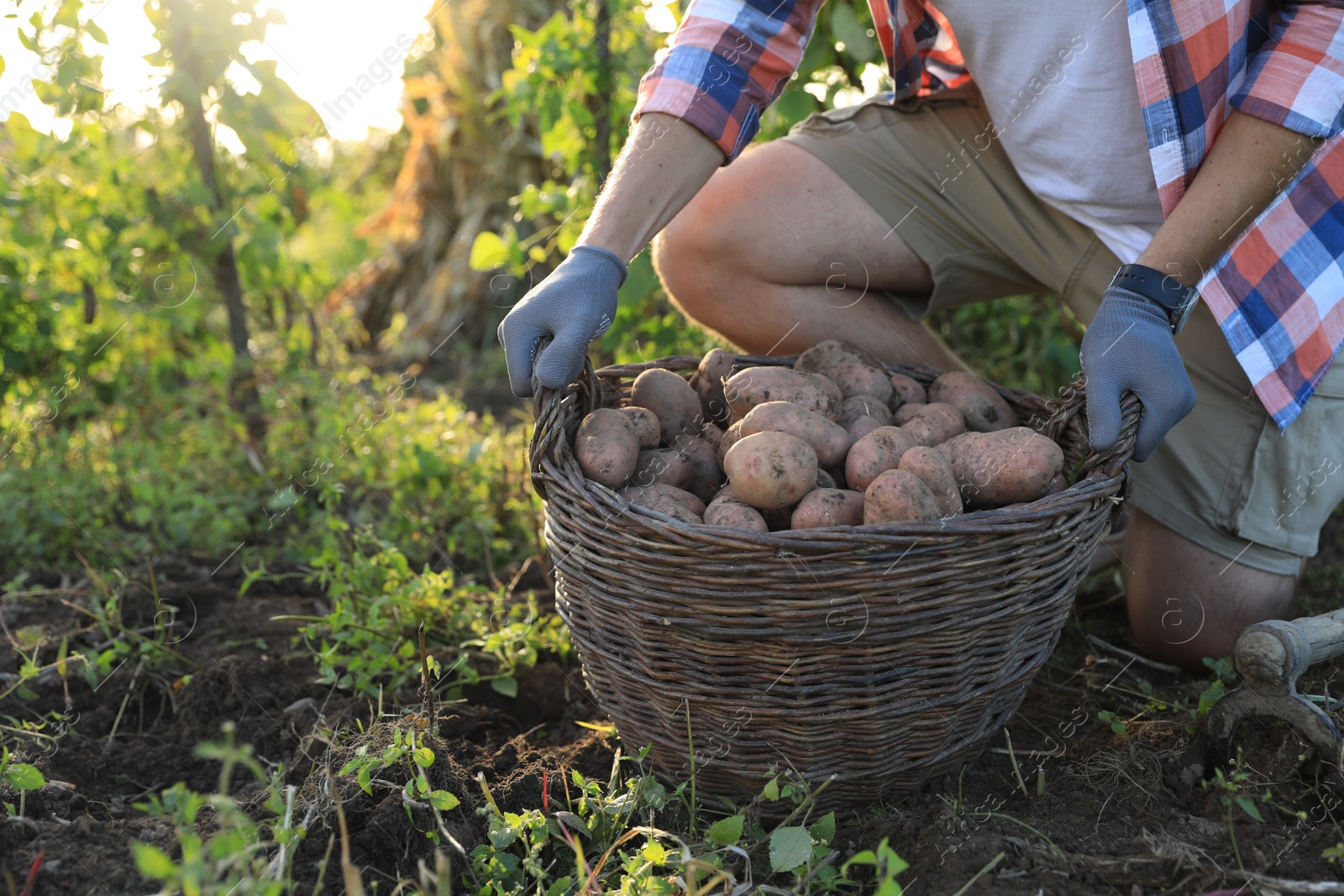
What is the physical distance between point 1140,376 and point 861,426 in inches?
19.1

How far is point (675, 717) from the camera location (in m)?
1.53

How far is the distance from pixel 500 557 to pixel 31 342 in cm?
164

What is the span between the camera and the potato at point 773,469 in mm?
1527

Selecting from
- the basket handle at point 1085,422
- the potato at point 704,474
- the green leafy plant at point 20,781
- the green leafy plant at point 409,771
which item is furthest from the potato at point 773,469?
the green leafy plant at point 20,781

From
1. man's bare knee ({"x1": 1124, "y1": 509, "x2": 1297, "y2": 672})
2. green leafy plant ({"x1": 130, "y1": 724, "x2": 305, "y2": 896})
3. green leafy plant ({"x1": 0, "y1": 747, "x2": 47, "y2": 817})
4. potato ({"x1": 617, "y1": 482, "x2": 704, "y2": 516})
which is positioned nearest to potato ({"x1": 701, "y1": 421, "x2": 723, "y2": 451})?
potato ({"x1": 617, "y1": 482, "x2": 704, "y2": 516})

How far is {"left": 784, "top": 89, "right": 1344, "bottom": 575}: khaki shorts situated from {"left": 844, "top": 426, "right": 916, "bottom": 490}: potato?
0.76 m

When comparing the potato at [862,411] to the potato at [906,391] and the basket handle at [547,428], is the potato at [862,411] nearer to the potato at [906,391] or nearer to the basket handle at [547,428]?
the potato at [906,391]

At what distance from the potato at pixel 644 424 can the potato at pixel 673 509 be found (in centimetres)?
21

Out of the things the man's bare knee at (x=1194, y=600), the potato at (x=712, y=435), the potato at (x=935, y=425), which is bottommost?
the man's bare knee at (x=1194, y=600)

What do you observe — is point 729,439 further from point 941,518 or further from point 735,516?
point 941,518

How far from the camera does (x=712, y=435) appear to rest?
1.85 m

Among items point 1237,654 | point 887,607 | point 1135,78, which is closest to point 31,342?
point 887,607

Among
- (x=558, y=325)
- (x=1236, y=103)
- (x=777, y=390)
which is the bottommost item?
(x=777, y=390)

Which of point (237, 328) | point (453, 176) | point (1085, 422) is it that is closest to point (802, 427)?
point (1085, 422)
